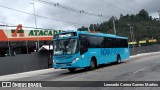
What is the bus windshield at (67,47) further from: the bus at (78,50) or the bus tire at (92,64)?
the bus tire at (92,64)

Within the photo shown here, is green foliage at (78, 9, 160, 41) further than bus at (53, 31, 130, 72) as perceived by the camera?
Yes

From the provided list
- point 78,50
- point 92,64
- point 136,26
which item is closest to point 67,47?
point 78,50

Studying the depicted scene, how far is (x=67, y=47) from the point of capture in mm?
24031

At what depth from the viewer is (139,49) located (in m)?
75.1

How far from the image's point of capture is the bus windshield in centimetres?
2384

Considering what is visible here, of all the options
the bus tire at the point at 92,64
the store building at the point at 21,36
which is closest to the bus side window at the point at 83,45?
the bus tire at the point at 92,64

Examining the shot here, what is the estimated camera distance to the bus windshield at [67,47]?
23.8m

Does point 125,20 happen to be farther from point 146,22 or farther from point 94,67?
point 94,67

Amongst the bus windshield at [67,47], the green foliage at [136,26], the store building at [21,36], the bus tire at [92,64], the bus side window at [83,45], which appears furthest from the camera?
the green foliage at [136,26]

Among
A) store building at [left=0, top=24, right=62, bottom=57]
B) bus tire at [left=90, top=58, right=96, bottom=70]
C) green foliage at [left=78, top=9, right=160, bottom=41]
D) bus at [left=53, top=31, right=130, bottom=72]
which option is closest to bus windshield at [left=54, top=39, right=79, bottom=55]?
bus at [left=53, top=31, right=130, bottom=72]

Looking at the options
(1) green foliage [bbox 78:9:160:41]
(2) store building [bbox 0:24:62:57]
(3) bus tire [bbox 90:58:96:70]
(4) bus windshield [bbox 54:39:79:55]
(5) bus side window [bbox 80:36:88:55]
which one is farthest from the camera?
(1) green foliage [bbox 78:9:160:41]

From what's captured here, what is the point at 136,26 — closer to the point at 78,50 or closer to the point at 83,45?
the point at 83,45

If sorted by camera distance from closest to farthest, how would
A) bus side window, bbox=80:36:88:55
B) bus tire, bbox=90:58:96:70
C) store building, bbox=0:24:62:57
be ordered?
bus side window, bbox=80:36:88:55
bus tire, bbox=90:58:96:70
store building, bbox=0:24:62:57

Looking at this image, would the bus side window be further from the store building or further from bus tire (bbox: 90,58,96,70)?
the store building
